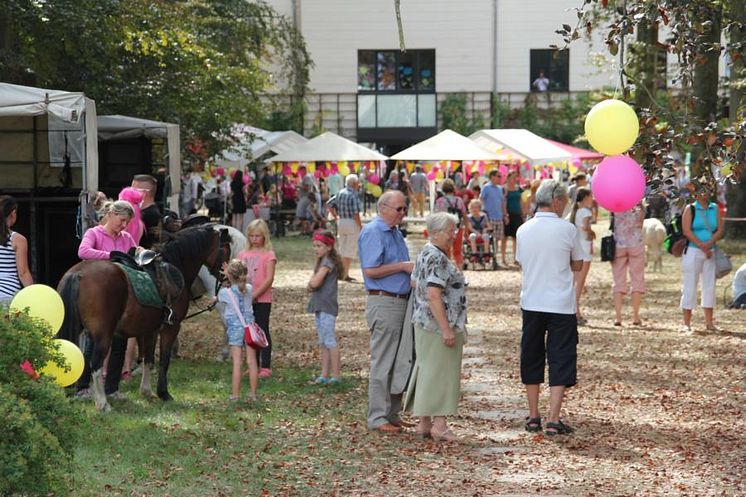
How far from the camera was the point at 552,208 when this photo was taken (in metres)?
9.78

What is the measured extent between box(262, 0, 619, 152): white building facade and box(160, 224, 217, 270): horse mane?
41.3 metres

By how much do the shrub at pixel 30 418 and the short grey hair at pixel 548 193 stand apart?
14.4 ft

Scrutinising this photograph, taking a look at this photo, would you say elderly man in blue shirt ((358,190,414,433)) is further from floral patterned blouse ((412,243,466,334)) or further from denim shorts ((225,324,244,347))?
denim shorts ((225,324,244,347))

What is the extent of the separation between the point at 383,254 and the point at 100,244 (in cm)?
266

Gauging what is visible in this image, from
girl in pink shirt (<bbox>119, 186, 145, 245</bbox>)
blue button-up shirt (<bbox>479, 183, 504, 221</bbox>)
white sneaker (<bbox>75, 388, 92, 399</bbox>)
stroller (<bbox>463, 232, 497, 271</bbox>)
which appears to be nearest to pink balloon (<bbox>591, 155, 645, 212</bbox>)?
white sneaker (<bbox>75, 388, 92, 399</bbox>)

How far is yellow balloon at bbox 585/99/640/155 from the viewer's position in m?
8.64

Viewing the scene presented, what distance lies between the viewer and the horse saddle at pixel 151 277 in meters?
10.6

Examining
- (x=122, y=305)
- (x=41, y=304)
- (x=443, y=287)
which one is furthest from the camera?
(x=122, y=305)

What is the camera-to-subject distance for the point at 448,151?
98.1 feet

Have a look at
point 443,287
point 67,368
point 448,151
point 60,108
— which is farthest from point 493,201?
point 67,368

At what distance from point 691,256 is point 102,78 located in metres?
9.54

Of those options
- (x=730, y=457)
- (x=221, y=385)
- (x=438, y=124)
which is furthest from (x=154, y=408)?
(x=438, y=124)

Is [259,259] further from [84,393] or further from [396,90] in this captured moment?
[396,90]

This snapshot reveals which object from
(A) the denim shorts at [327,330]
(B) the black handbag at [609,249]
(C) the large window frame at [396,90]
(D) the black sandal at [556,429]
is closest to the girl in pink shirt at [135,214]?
(A) the denim shorts at [327,330]
